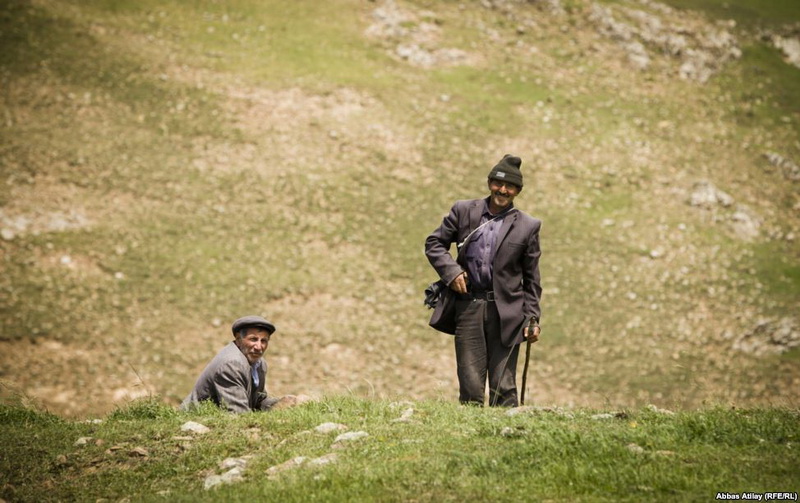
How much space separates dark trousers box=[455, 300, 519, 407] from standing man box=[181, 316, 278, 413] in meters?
2.25

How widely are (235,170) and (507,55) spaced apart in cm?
1522

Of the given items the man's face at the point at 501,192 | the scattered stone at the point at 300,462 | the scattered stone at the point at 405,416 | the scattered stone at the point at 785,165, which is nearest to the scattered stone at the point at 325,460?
the scattered stone at the point at 300,462

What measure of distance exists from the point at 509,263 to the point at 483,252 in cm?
32

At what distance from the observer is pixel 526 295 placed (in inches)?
335

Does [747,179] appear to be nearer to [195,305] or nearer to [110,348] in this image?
[195,305]

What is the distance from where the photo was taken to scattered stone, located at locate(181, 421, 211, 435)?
7.36 metres

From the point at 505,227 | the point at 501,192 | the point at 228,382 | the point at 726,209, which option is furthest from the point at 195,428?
the point at 726,209

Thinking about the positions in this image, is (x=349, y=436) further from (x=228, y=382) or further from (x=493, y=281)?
(x=493, y=281)

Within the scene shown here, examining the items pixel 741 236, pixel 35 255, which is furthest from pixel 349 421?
pixel 741 236

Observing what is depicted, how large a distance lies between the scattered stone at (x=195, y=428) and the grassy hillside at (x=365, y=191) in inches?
264

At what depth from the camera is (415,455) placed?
242 inches

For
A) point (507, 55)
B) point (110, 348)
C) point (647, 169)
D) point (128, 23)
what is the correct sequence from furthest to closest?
point (507, 55) → point (128, 23) → point (647, 169) → point (110, 348)

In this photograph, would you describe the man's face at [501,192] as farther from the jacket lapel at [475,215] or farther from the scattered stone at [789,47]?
the scattered stone at [789,47]

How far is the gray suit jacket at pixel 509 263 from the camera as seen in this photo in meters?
8.24
